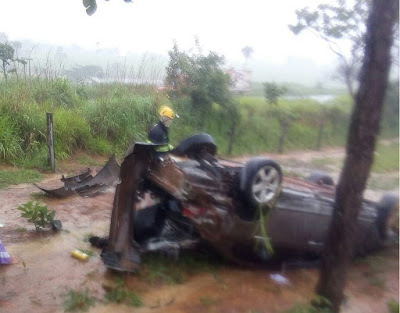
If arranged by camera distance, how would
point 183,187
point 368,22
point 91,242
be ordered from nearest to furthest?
point 368,22, point 183,187, point 91,242

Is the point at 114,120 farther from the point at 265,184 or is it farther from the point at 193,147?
the point at 265,184

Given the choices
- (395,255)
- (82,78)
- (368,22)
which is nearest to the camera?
(368,22)

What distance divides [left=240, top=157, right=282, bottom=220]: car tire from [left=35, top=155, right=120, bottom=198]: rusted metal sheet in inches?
148

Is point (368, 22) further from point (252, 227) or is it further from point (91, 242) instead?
point (91, 242)

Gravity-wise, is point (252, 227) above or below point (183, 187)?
below

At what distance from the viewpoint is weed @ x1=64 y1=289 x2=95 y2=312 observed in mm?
4227

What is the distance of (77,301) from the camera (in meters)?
4.31

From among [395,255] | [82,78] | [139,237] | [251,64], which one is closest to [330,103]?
[251,64]

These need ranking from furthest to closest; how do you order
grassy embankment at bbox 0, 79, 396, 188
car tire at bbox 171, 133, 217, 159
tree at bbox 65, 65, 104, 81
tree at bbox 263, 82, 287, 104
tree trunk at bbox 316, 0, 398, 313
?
1. tree at bbox 65, 65, 104, 81
2. tree at bbox 263, 82, 287, 104
3. grassy embankment at bbox 0, 79, 396, 188
4. car tire at bbox 171, 133, 217, 159
5. tree trunk at bbox 316, 0, 398, 313

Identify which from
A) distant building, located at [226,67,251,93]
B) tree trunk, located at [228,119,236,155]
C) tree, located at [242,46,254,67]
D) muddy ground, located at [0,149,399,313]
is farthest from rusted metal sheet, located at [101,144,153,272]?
distant building, located at [226,67,251,93]

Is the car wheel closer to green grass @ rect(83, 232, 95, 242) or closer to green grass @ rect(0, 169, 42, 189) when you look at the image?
green grass @ rect(83, 232, 95, 242)

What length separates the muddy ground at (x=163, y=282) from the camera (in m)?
4.42

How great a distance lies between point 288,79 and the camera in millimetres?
8328

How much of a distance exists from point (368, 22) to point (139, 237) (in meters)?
3.18
